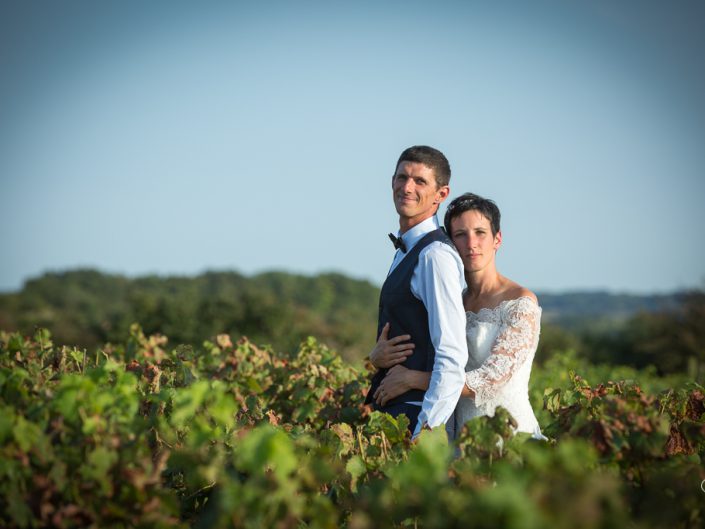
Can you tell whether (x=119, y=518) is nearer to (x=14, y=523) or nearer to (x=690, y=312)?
(x=14, y=523)

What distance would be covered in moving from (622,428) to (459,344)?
1.03 m

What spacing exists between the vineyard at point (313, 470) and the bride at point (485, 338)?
0.44m

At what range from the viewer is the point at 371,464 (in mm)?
2982

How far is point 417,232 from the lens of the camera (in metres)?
3.97

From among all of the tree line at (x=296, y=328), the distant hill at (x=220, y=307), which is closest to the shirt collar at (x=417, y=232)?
the distant hill at (x=220, y=307)

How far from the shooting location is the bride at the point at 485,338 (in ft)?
12.5

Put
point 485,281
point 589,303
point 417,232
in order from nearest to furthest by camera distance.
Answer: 1. point 417,232
2. point 485,281
3. point 589,303

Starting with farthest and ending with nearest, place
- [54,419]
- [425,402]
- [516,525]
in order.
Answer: [425,402] → [54,419] → [516,525]

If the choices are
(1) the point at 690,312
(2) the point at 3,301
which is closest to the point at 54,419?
(1) the point at 690,312

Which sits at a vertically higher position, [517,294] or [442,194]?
[442,194]

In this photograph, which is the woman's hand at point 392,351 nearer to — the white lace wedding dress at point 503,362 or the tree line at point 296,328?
the white lace wedding dress at point 503,362

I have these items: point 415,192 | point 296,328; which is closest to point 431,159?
point 415,192

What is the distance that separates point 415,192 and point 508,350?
0.98 metres

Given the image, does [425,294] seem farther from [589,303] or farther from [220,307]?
[589,303]
